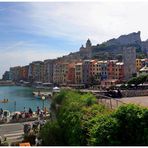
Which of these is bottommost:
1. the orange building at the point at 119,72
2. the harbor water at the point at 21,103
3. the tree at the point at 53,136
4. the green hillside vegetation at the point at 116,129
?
the harbor water at the point at 21,103

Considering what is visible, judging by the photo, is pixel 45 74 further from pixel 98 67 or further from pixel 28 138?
pixel 28 138

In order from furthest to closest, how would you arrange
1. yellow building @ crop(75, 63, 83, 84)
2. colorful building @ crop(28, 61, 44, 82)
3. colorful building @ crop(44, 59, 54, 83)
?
1. colorful building @ crop(28, 61, 44, 82)
2. colorful building @ crop(44, 59, 54, 83)
3. yellow building @ crop(75, 63, 83, 84)

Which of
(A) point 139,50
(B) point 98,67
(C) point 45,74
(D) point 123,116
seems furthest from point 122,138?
(A) point 139,50

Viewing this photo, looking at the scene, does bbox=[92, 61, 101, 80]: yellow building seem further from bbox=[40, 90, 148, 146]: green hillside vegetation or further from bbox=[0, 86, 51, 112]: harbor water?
bbox=[40, 90, 148, 146]: green hillside vegetation

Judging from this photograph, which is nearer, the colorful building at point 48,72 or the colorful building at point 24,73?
the colorful building at point 48,72

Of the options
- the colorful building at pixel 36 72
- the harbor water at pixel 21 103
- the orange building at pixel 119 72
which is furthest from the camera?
the colorful building at pixel 36 72

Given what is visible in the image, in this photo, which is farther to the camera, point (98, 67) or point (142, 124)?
point (98, 67)

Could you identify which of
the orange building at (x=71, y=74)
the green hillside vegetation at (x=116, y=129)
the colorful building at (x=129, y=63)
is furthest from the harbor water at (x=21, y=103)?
the green hillside vegetation at (x=116, y=129)

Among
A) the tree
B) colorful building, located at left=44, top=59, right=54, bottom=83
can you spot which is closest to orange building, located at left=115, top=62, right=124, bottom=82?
colorful building, located at left=44, top=59, right=54, bottom=83

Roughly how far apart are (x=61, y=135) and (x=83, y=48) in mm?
120130

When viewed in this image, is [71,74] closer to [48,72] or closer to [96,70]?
[96,70]

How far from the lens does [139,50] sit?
126000 mm

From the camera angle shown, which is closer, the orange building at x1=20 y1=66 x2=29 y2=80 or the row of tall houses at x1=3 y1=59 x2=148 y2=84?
the row of tall houses at x1=3 y1=59 x2=148 y2=84

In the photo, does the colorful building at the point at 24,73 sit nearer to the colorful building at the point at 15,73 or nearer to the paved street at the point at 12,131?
the colorful building at the point at 15,73
